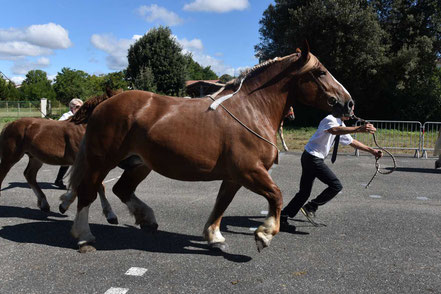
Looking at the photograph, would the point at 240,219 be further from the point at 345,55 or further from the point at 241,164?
the point at 345,55

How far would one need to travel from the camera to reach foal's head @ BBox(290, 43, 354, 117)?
3.86 metres

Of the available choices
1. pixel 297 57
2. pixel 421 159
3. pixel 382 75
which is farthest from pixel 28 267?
pixel 382 75

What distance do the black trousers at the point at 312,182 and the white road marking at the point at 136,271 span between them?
7.19 feet

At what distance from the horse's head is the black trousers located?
1.07 meters

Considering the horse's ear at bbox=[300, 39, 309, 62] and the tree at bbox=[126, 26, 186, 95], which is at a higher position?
the tree at bbox=[126, 26, 186, 95]

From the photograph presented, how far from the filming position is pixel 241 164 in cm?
362

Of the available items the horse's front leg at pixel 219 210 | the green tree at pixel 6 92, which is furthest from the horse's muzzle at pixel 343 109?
the green tree at pixel 6 92

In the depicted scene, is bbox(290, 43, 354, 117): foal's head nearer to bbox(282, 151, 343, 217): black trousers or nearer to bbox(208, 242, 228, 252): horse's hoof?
bbox(282, 151, 343, 217): black trousers

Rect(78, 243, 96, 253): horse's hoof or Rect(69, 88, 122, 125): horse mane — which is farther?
Rect(69, 88, 122, 125): horse mane

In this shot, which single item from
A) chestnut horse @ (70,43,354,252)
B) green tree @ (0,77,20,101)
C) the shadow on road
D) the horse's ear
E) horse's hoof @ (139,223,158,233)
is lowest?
the shadow on road

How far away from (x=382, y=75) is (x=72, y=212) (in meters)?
22.9

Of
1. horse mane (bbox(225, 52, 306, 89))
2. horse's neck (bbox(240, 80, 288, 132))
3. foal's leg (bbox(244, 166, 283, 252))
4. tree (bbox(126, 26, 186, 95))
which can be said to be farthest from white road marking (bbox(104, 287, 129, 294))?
tree (bbox(126, 26, 186, 95))

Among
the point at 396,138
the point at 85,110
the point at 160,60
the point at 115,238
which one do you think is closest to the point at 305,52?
the point at 115,238

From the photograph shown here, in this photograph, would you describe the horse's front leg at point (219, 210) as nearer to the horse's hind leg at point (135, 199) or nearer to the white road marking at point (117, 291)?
the horse's hind leg at point (135, 199)
